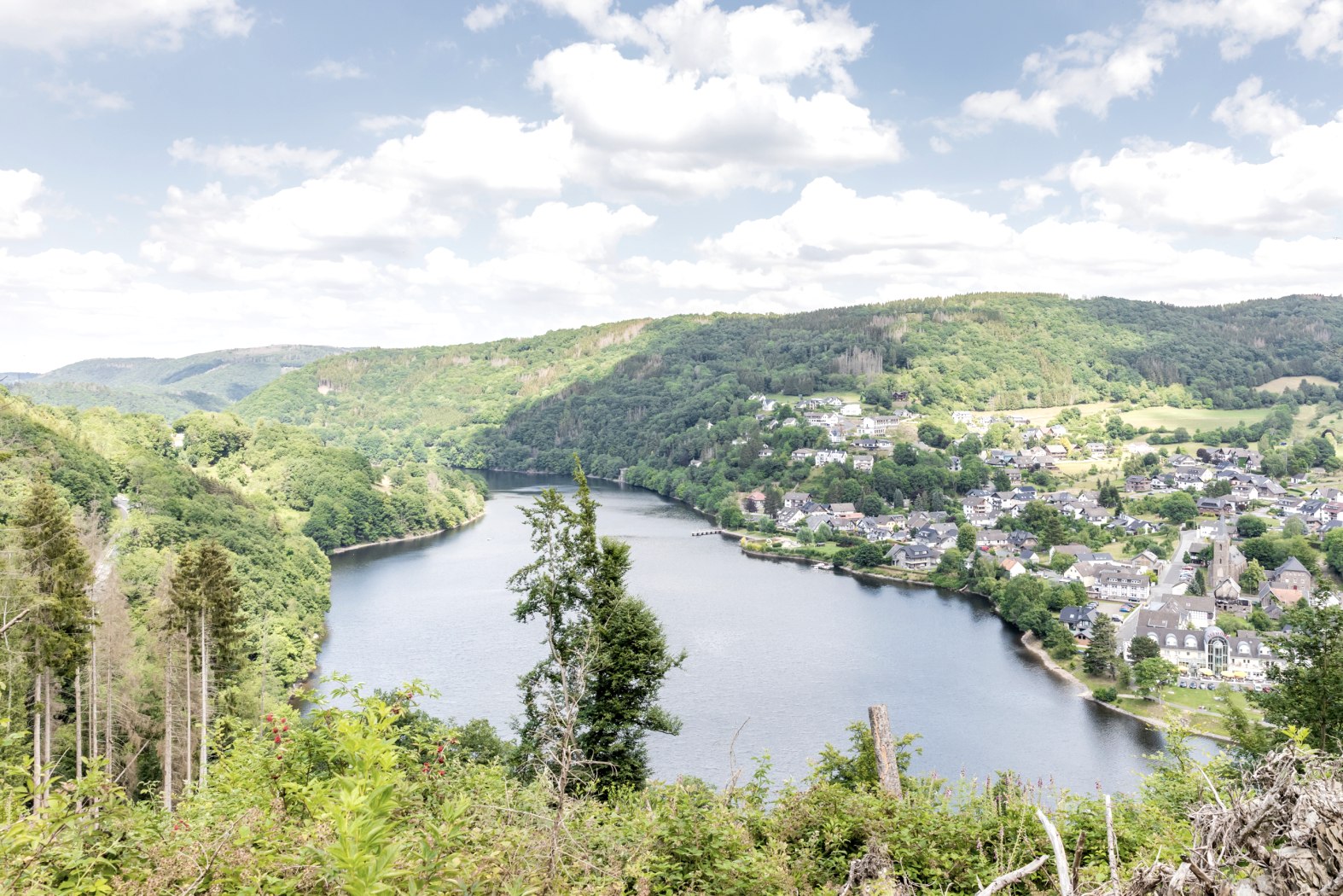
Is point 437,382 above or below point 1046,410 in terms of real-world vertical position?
above

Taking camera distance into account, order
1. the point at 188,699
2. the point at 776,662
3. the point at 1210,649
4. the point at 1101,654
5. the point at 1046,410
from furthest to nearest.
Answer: the point at 1046,410
the point at 1210,649
the point at 776,662
the point at 1101,654
the point at 188,699

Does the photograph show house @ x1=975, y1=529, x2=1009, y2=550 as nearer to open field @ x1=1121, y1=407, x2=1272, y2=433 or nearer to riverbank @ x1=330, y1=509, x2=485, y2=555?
riverbank @ x1=330, y1=509, x2=485, y2=555

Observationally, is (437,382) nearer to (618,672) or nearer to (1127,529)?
(1127,529)

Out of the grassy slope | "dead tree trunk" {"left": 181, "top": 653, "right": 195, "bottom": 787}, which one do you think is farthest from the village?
the grassy slope

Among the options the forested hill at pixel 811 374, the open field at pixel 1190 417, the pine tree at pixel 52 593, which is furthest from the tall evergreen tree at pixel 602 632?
the open field at pixel 1190 417

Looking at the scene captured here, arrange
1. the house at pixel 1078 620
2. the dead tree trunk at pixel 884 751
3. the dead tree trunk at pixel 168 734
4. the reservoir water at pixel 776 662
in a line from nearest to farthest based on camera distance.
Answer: the dead tree trunk at pixel 884 751 < the dead tree trunk at pixel 168 734 < the reservoir water at pixel 776 662 < the house at pixel 1078 620

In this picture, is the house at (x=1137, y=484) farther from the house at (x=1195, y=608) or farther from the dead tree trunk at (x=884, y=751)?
the dead tree trunk at (x=884, y=751)

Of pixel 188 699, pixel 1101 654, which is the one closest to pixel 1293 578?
pixel 1101 654
